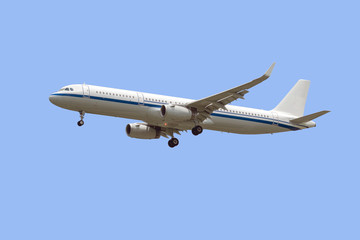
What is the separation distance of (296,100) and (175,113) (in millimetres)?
13929

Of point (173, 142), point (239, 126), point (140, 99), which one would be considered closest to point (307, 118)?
point (239, 126)

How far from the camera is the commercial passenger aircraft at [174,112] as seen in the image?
44.5 metres

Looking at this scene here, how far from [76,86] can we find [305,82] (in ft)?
70.2

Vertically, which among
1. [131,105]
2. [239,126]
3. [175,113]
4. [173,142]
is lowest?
[173,142]

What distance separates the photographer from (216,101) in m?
45.8

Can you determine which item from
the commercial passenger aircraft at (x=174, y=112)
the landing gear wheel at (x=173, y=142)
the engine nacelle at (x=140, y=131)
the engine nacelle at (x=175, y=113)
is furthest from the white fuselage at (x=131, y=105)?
the engine nacelle at (x=140, y=131)

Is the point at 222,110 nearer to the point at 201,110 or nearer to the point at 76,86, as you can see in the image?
the point at 201,110

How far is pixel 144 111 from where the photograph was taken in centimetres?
4544

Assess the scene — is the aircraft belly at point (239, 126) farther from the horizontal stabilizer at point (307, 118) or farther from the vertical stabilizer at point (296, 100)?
the vertical stabilizer at point (296, 100)

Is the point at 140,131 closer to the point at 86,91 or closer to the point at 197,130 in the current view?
the point at 197,130

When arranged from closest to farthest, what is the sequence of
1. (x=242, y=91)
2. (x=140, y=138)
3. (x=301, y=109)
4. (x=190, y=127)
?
(x=242, y=91) < (x=190, y=127) < (x=140, y=138) < (x=301, y=109)

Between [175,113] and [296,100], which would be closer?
[175,113]

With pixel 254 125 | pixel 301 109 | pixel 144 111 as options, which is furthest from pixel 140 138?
pixel 301 109

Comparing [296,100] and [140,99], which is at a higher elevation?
[296,100]
